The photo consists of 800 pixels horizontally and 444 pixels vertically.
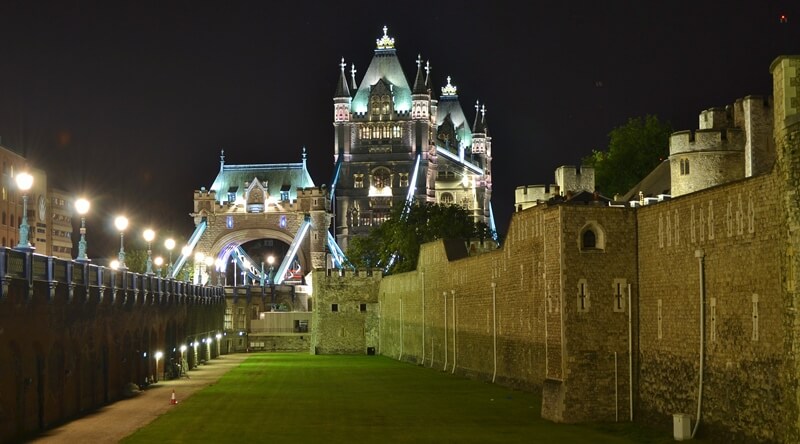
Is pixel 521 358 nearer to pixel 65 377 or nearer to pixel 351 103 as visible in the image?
pixel 65 377

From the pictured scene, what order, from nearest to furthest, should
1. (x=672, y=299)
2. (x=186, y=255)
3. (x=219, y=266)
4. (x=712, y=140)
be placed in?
1. (x=672, y=299)
2. (x=712, y=140)
3. (x=186, y=255)
4. (x=219, y=266)

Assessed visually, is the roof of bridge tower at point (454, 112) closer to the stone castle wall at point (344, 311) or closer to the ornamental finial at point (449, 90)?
the ornamental finial at point (449, 90)

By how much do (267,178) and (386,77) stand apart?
18990 millimetres

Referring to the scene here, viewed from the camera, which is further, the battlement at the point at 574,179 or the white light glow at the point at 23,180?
the battlement at the point at 574,179

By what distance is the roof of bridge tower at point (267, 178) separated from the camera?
15400 centimetres

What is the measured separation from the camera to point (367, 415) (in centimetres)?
3744

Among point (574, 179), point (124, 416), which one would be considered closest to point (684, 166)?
point (574, 179)

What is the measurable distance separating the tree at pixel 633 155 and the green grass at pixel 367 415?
31845 mm

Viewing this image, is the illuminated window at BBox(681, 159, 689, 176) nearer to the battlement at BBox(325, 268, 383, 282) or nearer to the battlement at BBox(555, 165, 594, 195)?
the battlement at BBox(555, 165, 594, 195)

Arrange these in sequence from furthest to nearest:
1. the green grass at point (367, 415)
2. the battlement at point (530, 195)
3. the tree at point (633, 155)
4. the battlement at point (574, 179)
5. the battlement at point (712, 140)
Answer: the tree at point (633, 155)
the battlement at point (530, 195)
the battlement at point (574, 179)
the battlement at point (712, 140)
the green grass at point (367, 415)

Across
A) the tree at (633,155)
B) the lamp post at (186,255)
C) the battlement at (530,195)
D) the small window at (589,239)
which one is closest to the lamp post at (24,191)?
the small window at (589,239)

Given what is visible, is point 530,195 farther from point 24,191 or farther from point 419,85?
point 419,85

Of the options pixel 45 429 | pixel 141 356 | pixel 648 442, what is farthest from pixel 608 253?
pixel 141 356

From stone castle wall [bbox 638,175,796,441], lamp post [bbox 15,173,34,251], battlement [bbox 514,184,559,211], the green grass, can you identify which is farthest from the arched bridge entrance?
stone castle wall [bbox 638,175,796,441]
